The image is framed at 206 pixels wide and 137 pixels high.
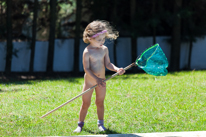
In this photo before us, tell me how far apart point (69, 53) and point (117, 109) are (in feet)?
31.8

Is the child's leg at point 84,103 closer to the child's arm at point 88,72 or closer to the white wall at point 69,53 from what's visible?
Answer: the child's arm at point 88,72

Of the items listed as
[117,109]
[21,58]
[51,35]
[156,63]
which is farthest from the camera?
[21,58]

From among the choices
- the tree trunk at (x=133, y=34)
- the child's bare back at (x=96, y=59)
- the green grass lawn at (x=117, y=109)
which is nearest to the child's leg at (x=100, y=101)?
the green grass lawn at (x=117, y=109)

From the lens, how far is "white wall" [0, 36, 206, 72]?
15094 mm

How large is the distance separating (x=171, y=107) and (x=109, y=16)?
9810 millimetres

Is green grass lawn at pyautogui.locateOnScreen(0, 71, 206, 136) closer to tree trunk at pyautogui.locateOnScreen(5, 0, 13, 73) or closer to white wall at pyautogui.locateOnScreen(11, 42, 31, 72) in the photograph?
tree trunk at pyautogui.locateOnScreen(5, 0, 13, 73)

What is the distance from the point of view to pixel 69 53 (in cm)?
1544

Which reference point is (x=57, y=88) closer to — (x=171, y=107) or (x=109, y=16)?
(x=171, y=107)

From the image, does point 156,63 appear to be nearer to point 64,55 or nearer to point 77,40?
point 77,40

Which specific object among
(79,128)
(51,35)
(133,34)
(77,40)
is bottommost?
(79,128)

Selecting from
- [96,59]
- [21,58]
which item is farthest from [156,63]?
[21,58]

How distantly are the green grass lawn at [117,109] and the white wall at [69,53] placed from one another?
6.86m

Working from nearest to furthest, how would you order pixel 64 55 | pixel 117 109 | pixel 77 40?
1. pixel 117 109
2. pixel 77 40
3. pixel 64 55

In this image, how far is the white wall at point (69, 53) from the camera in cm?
1509
